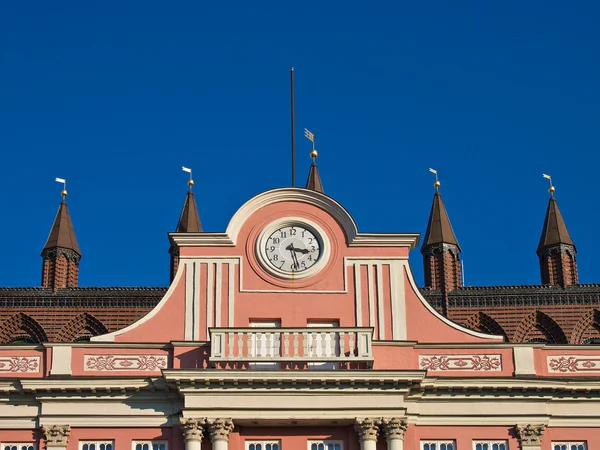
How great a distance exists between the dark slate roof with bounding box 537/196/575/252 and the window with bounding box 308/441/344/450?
118 ft

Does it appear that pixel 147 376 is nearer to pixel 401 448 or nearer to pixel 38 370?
pixel 38 370

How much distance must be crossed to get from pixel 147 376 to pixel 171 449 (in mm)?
2407

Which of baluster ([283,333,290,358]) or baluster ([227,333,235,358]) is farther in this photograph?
baluster ([283,333,290,358])

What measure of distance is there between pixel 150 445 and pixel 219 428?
8.40 feet

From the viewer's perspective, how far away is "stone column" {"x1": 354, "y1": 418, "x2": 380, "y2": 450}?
3988cm

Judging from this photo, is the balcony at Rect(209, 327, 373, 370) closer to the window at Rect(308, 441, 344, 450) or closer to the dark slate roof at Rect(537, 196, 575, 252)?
the window at Rect(308, 441, 344, 450)

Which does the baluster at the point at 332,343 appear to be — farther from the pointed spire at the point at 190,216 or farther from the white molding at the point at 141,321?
the pointed spire at the point at 190,216

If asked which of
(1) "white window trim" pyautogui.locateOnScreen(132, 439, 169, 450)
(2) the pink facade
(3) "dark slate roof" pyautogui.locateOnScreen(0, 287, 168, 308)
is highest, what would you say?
(3) "dark slate roof" pyautogui.locateOnScreen(0, 287, 168, 308)

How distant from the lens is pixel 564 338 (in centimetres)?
7019

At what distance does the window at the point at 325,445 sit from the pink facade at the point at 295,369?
0.10 m

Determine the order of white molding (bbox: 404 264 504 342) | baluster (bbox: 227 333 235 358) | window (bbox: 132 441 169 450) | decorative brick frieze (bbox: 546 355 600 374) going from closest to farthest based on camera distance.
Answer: baluster (bbox: 227 333 235 358)
window (bbox: 132 441 169 450)
decorative brick frieze (bbox: 546 355 600 374)
white molding (bbox: 404 264 504 342)

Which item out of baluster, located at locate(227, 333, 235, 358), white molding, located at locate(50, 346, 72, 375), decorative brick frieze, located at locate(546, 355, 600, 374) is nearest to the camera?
baluster, located at locate(227, 333, 235, 358)

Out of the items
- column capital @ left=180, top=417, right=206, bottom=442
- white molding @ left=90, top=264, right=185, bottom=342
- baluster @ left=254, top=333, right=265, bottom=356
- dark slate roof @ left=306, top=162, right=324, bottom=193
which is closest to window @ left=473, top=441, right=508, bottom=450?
baluster @ left=254, top=333, right=265, bottom=356

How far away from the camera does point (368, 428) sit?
39.9 m
